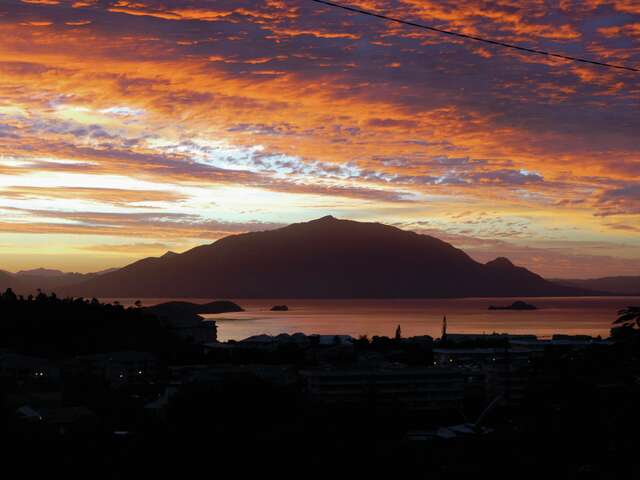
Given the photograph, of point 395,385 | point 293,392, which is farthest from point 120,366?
point 293,392

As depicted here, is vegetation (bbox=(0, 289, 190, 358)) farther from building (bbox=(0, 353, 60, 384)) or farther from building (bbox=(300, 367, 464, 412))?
building (bbox=(300, 367, 464, 412))

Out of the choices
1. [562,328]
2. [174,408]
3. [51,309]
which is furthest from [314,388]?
[562,328]

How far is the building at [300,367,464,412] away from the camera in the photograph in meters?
25.4

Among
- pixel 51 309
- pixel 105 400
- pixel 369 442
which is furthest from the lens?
pixel 51 309

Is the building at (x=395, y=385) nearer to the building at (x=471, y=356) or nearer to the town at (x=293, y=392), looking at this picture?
the town at (x=293, y=392)

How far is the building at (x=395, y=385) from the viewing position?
2536 centimetres

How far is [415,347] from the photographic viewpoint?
147 ft

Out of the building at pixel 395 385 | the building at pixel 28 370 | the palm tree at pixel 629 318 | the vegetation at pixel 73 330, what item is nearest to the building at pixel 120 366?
the building at pixel 28 370

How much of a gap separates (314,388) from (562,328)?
6171 centimetres

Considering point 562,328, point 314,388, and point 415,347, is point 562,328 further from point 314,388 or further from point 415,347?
point 314,388

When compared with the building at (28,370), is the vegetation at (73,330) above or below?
above

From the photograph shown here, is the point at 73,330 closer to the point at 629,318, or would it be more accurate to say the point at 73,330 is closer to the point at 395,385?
the point at 395,385

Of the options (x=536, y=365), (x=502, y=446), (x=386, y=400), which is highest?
(x=536, y=365)

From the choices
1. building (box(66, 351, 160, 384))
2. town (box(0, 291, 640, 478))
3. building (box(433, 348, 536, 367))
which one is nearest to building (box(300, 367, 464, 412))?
town (box(0, 291, 640, 478))
